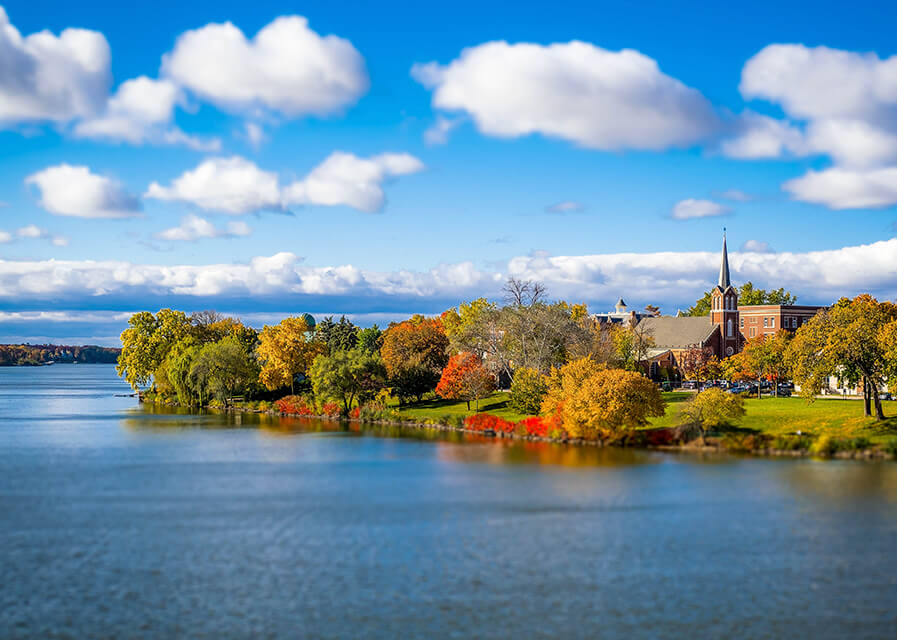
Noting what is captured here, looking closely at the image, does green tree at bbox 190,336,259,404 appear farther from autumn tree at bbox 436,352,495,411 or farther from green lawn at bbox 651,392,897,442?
green lawn at bbox 651,392,897,442

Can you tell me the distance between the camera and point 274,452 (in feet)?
187

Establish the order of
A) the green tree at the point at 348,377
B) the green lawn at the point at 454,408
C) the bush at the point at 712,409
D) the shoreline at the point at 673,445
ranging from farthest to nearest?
the green tree at the point at 348,377, the green lawn at the point at 454,408, the bush at the point at 712,409, the shoreline at the point at 673,445

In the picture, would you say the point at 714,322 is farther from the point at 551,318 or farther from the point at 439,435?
the point at 439,435

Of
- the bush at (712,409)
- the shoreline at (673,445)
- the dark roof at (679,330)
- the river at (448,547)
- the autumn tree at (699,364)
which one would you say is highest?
the dark roof at (679,330)

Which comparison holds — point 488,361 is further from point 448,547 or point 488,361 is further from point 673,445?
point 448,547

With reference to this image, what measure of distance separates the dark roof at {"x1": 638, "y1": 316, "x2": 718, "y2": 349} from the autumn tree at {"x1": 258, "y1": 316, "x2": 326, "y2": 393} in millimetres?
49584

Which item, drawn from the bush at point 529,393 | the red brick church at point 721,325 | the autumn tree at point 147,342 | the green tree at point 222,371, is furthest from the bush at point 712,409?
the autumn tree at point 147,342

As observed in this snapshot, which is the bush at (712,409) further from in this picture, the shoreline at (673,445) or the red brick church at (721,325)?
the red brick church at (721,325)

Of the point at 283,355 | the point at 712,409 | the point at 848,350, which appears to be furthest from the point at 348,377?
the point at 848,350

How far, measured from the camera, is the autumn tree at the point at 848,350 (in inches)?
2256

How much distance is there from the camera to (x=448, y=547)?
30.5 metres

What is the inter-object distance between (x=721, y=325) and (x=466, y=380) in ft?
205

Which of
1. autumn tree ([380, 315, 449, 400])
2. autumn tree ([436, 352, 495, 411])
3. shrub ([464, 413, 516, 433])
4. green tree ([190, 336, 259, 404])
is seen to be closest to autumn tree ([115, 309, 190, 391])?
green tree ([190, 336, 259, 404])

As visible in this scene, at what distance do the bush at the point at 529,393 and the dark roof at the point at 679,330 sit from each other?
54643 mm
